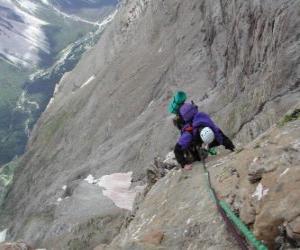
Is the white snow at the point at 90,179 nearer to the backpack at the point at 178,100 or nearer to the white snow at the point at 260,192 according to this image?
the backpack at the point at 178,100

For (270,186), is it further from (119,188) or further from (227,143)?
(119,188)

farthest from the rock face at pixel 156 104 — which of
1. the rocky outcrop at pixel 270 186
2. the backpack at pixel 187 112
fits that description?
the backpack at pixel 187 112

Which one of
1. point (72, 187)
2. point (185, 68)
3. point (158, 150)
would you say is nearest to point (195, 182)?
point (158, 150)

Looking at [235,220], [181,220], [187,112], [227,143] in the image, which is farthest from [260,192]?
[227,143]

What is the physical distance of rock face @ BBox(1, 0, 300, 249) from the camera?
26.9 meters

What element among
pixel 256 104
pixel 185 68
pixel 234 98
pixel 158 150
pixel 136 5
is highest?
pixel 136 5

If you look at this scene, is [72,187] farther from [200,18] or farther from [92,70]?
[92,70]

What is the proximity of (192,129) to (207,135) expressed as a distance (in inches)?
26.6

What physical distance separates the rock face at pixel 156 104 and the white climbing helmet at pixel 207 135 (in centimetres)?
112

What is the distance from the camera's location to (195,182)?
13812 millimetres

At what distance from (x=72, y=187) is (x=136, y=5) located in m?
72.7

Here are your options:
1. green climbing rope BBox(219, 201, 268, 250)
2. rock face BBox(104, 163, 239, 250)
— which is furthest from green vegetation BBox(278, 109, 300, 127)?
green climbing rope BBox(219, 201, 268, 250)

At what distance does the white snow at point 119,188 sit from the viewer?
130ft

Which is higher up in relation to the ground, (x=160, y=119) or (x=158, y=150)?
(x=160, y=119)
